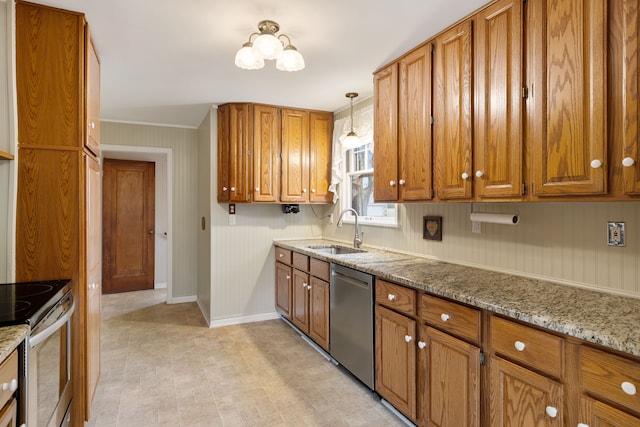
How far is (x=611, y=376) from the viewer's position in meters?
1.14

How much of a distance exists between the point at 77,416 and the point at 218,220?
2.19m

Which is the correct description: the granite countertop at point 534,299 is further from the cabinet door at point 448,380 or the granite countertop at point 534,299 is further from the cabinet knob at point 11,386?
the cabinet knob at point 11,386

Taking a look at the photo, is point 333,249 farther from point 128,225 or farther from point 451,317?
point 128,225

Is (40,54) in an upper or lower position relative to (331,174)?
upper

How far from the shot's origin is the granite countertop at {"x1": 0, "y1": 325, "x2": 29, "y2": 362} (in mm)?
1077

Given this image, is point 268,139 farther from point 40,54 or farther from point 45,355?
point 45,355

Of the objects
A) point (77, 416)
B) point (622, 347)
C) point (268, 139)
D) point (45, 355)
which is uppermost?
point (268, 139)

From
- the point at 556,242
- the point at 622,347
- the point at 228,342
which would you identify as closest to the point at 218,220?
the point at 228,342

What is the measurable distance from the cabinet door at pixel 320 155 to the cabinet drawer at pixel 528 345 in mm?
2660

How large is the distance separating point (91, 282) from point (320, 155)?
251 centimetres

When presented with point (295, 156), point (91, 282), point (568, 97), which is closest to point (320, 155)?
point (295, 156)

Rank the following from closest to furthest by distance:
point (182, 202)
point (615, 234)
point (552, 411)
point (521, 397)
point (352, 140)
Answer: point (552, 411), point (521, 397), point (615, 234), point (352, 140), point (182, 202)

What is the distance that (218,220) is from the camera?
3.86 meters

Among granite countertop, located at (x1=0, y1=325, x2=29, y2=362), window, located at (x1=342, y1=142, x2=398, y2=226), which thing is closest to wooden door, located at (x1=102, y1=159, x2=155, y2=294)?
window, located at (x1=342, y1=142, x2=398, y2=226)
